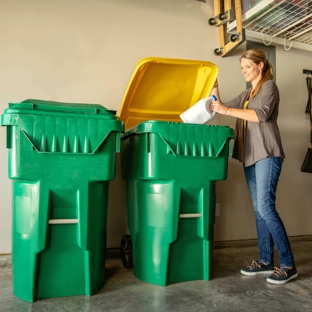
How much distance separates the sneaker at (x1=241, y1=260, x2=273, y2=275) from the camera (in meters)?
1.95

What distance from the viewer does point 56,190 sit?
153cm

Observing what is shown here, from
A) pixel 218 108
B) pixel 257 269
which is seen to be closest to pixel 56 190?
pixel 218 108

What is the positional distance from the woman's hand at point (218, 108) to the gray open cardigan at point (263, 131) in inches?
7.4

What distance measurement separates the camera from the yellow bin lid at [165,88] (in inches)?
80.4

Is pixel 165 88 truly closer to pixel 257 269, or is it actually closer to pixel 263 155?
pixel 263 155

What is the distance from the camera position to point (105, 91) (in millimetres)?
2338

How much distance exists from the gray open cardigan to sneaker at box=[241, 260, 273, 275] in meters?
0.66

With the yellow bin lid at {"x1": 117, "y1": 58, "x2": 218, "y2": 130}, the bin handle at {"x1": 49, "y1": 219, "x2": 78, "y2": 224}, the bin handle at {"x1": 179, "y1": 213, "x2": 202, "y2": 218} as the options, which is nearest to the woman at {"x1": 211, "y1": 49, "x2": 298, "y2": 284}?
the yellow bin lid at {"x1": 117, "y1": 58, "x2": 218, "y2": 130}

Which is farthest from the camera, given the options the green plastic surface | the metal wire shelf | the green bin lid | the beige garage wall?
the metal wire shelf

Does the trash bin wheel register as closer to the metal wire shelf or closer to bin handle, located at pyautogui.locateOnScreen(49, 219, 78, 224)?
bin handle, located at pyautogui.locateOnScreen(49, 219, 78, 224)

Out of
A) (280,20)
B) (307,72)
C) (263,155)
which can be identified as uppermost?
(280,20)

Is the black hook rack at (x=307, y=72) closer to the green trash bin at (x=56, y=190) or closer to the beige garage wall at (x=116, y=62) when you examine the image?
the beige garage wall at (x=116, y=62)

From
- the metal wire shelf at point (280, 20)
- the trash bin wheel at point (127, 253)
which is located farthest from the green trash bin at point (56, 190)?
the metal wire shelf at point (280, 20)

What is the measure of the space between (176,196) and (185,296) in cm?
53
